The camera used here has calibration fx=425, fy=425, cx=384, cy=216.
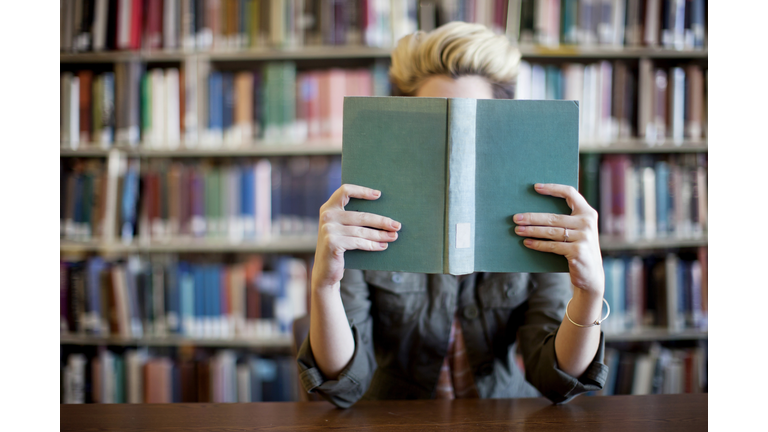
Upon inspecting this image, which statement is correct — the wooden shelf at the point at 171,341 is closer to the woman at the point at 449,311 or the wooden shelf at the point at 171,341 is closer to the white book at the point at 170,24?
the woman at the point at 449,311

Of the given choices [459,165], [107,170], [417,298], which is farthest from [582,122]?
[107,170]

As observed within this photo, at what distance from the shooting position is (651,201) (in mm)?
1552

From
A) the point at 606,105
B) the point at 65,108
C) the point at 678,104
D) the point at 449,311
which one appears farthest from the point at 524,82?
the point at 65,108

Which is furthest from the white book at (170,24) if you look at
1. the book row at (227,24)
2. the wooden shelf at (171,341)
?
the wooden shelf at (171,341)

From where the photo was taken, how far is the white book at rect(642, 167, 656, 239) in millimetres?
1540

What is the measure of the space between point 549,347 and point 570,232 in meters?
0.29

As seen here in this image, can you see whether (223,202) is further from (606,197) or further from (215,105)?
(606,197)

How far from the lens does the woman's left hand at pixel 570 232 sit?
0.65 m

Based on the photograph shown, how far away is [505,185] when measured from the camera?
0.67 m

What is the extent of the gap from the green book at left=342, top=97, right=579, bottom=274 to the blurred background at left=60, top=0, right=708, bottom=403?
0.90 metres

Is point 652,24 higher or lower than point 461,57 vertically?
higher

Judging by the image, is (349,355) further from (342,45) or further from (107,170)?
(107,170)

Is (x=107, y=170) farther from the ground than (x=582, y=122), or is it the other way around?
(x=582, y=122)
